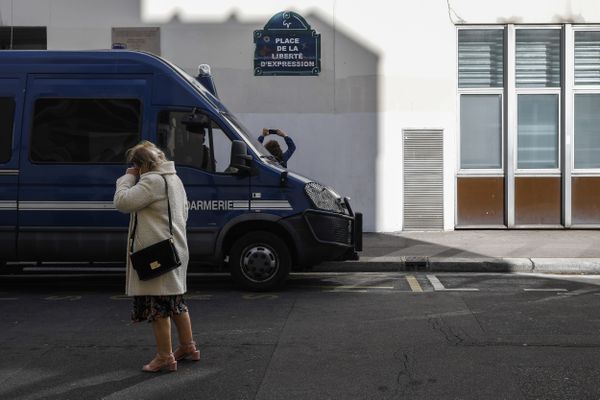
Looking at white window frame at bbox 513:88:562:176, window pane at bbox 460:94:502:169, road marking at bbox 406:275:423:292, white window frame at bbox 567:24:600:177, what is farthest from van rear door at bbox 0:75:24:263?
white window frame at bbox 567:24:600:177

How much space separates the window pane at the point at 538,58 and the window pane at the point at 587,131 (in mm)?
644

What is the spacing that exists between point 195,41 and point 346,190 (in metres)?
4.02

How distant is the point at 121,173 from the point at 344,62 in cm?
704

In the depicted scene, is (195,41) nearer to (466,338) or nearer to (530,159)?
(530,159)

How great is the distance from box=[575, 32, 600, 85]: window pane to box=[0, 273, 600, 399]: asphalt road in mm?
6434

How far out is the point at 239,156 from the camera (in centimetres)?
903

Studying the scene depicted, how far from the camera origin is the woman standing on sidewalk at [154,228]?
5.68 meters

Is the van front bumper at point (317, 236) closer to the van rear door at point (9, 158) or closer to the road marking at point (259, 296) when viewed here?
the road marking at point (259, 296)

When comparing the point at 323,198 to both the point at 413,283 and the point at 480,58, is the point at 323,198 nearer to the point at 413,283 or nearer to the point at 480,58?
the point at 413,283

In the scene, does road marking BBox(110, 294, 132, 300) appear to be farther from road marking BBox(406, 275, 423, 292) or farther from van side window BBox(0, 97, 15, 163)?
road marking BBox(406, 275, 423, 292)

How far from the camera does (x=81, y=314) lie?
26.9ft

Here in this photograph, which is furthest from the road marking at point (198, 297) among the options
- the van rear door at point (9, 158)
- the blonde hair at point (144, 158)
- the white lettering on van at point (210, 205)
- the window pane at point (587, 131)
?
the window pane at point (587, 131)

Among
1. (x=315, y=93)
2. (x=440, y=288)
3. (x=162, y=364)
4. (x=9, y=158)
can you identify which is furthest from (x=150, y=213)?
(x=315, y=93)

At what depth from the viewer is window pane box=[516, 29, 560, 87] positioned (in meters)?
15.5
